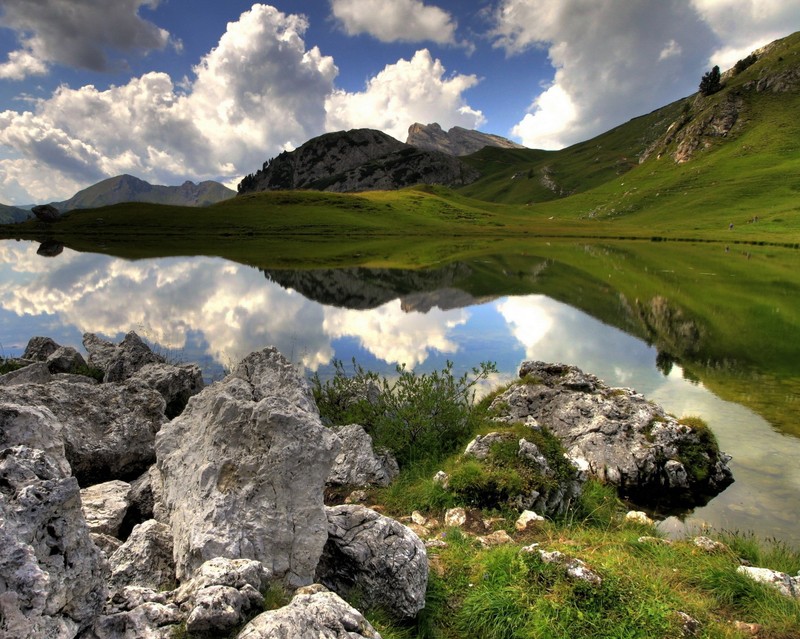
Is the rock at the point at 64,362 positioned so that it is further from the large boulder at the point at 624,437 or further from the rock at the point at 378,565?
the large boulder at the point at 624,437

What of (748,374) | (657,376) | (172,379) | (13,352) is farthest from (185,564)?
(13,352)

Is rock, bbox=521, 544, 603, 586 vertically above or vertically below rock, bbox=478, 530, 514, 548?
above

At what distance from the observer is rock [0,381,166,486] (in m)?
11.8

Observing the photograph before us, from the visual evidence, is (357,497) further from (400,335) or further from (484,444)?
(400,335)

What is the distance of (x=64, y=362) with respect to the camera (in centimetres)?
2077

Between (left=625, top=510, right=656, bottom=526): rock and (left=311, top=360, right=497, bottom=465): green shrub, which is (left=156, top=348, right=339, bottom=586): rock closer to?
(left=311, top=360, right=497, bottom=465): green shrub

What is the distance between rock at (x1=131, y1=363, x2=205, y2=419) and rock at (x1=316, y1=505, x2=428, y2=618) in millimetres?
10900

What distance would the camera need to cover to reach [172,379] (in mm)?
17359

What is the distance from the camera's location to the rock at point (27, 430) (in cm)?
654

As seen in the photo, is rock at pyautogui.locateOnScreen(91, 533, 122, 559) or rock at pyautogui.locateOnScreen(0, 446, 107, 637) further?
rock at pyautogui.locateOnScreen(91, 533, 122, 559)

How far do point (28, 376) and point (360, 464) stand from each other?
43.3 ft

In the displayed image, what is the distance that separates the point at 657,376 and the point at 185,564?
25960 millimetres

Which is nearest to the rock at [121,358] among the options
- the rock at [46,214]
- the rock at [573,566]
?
the rock at [573,566]

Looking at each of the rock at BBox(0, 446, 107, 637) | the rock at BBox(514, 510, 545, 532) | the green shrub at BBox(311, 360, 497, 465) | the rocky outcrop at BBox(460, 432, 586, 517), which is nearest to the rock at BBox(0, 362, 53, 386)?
the green shrub at BBox(311, 360, 497, 465)
